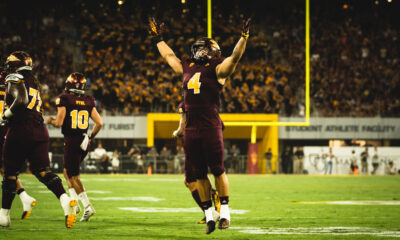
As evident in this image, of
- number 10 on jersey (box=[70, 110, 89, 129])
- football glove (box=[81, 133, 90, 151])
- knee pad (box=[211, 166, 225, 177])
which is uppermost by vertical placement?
number 10 on jersey (box=[70, 110, 89, 129])

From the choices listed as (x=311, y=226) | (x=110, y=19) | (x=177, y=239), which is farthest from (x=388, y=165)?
(x=177, y=239)

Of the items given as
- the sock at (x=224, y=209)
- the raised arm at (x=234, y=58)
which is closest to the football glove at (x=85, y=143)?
the sock at (x=224, y=209)

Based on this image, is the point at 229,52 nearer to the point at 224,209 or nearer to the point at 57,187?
the point at 57,187

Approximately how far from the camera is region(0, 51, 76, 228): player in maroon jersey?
727 cm

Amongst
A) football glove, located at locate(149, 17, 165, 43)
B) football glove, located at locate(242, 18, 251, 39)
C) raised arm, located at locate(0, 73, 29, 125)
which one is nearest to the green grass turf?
raised arm, located at locate(0, 73, 29, 125)

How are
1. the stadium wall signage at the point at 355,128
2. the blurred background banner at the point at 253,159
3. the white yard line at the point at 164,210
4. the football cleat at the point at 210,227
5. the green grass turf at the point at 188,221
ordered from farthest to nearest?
the stadium wall signage at the point at 355,128, the blurred background banner at the point at 253,159, the white yard line at the point at 164,210, the green grass turf at the point at 188,221, the football cleat at the point at 210,227

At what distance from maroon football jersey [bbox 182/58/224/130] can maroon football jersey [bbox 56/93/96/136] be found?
2600mm

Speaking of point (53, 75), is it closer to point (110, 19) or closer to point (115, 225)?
point (110, 19)

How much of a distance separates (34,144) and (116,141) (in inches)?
931

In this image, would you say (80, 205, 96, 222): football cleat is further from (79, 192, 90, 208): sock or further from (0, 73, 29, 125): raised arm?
(0, 73, 29, 125): raised arm

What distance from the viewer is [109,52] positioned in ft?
104

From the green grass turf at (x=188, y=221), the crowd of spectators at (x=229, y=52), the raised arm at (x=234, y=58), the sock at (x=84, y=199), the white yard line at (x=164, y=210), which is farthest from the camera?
the crowd of spectators at (x=229, y=52)

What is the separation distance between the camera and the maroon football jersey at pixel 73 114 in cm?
898

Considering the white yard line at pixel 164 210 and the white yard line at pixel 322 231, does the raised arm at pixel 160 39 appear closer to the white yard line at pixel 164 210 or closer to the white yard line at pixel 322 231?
the white yard line at pixel 322 231
